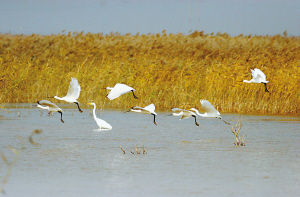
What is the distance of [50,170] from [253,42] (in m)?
23.9

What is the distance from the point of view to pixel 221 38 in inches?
1173

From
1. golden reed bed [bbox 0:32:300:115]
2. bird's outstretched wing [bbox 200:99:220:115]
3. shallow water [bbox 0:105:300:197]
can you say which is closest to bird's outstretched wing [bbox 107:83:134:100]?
shallow water [bbox 0:105:300:197]

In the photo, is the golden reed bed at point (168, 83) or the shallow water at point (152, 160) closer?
the shallow water at point (152, 160)

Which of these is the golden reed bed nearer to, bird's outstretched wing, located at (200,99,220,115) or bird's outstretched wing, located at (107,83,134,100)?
bird's outstretched wing, located at (107,83,134,100)

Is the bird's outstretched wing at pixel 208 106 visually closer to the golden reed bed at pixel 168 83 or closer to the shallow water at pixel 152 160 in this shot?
the shallow water at pixel 152 160

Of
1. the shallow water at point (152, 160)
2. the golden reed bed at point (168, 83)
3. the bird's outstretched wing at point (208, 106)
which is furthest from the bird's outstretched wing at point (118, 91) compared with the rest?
the golden reed bed at point (168, 83)

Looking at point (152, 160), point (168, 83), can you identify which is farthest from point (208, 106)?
point (168, 83)

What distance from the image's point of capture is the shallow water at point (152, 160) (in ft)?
16.7

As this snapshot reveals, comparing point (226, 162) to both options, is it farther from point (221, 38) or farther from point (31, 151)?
point (221, 38)

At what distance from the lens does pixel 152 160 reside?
6523 mm

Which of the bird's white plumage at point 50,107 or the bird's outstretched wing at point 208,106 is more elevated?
the bird's outstretched wing at point 208,106

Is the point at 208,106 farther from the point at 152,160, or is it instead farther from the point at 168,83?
the point at 168,83

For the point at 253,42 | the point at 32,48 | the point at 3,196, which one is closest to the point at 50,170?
the point at 3,196

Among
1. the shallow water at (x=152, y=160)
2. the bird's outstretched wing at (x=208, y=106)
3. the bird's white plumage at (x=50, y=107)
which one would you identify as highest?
the bird's outstretched wing at (x=208, y=106)
